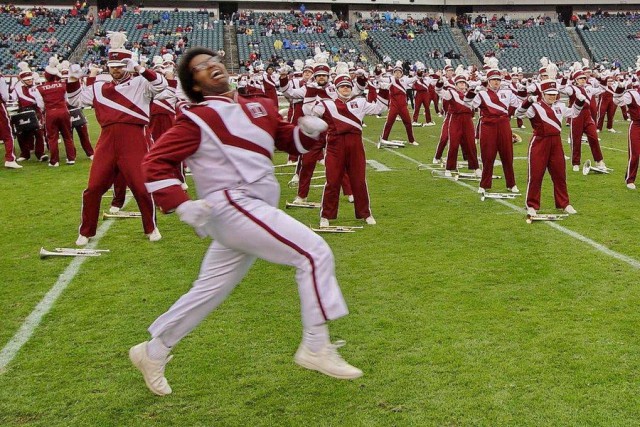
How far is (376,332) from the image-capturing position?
5.14 m

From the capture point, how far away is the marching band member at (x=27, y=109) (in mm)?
16422

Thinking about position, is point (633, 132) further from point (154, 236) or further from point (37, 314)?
point (37, 314)

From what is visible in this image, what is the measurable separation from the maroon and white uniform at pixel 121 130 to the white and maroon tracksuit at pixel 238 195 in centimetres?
406

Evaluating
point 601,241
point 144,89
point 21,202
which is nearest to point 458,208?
point 601,241

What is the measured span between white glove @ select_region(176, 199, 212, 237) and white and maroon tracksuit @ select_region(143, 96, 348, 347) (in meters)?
0.10

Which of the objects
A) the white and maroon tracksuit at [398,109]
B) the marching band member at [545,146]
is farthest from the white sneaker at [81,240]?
the white and maroon tracksuit at [398,109]

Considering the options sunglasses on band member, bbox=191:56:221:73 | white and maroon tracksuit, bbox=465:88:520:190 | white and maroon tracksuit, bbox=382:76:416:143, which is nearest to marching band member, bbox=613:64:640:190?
white and maroon tracksuit, bbox=465:88:520:190

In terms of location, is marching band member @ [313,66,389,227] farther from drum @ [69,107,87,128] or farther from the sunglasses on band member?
drum @ [69,107,87,128]

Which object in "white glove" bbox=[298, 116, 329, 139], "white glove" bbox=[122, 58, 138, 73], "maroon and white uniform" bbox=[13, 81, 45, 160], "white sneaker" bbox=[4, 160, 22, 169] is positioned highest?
"white glove" bbox=[122, 58, 138, 73]

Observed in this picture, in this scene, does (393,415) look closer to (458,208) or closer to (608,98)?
(458,208)

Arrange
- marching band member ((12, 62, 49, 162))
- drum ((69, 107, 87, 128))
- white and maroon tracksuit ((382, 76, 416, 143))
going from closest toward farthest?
1. drum ((69, 107, 87, 128))
2. marching band member ((12, 62, 49, 162))
3. white and maroon tracksuit ((382, 76, 416, 143))

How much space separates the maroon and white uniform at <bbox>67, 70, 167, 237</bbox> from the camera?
Answer: 773 centimetres

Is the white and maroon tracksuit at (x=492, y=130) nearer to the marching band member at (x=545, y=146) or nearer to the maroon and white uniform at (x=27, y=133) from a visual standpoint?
the marching band member at (x=545, y=146)

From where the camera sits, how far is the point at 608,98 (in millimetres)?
21594
